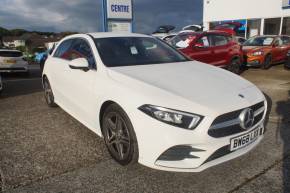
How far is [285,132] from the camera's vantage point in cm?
405

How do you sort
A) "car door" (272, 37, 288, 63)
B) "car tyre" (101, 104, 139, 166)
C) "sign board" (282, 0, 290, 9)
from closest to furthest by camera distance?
"car tyre" (101, 104, 139, 166), "car door" (272, 37, 288, 63), "sign board" (282, 0, 290, 9)

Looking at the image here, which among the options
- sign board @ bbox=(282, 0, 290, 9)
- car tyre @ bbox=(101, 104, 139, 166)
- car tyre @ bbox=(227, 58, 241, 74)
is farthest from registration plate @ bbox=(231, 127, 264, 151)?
sign board @ bbox=(282, 0, 290, 9)

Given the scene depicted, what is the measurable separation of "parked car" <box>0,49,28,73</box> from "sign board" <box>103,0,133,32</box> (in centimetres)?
445

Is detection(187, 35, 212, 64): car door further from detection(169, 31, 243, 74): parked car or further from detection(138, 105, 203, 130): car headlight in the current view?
detection(138, 105, 203, 130): car headlight

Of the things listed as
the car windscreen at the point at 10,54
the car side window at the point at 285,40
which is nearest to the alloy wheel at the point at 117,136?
the car windscreen at the point at 10,54

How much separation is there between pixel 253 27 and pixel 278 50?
12.0m

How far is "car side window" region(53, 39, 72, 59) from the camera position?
480 cm

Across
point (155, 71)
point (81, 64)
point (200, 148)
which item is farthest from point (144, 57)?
point (200, 148)

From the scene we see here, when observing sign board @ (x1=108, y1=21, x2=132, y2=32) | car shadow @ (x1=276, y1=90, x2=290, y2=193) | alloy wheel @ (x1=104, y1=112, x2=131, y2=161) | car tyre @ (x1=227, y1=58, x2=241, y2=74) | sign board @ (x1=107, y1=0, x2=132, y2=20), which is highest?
sign board @ (x1=107, y1=0, x2=132, y2=20)

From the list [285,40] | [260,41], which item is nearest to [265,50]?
[260,41]

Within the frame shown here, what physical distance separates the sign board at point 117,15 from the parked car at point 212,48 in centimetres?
308

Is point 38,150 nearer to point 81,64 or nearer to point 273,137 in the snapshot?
point 81,64

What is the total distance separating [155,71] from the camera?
340cm

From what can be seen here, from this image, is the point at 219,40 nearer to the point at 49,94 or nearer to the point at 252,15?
the point at 49,94
